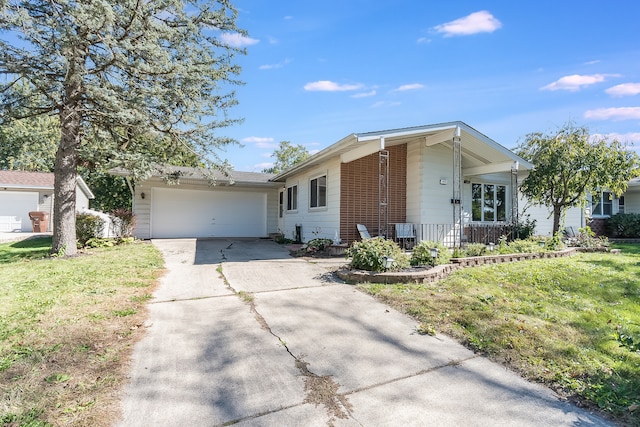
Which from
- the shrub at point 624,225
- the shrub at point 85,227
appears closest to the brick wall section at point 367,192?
the shrub at point 85,227

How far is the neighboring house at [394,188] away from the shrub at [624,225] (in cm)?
874

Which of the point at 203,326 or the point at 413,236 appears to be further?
the point at 413,236

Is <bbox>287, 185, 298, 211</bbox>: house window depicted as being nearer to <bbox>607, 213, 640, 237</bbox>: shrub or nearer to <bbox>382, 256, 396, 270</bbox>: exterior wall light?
<bbox>382, 256, 396, 270</bbox>: exterior wall light

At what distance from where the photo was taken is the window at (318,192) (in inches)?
415

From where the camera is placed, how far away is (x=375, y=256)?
6082mm

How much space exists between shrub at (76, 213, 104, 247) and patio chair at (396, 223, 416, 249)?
10.3 meters

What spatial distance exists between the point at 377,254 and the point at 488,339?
274 cm

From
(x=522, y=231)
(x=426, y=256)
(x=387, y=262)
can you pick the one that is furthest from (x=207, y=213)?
(x=522, y=231)

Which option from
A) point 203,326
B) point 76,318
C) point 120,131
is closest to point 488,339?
point 203,326

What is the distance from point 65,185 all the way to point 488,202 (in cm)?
1393

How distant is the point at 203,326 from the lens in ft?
12.7

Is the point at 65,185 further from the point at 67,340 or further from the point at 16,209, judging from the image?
the point at 16,209

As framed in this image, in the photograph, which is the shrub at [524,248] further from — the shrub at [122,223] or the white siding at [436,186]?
the shrub at [122,223]

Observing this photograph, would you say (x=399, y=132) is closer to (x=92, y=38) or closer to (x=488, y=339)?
(x=488, y=339)
